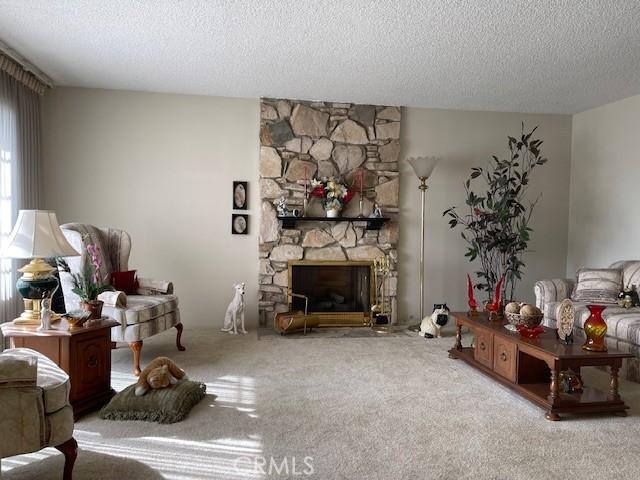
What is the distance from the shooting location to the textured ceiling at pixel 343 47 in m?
3.10

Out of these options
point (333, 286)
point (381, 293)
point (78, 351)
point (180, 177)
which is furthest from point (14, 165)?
point (381, 293)

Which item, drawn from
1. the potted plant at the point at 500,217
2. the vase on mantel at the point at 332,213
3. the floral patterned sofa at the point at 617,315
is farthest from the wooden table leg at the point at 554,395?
the vase on mantel at the point at 332,213

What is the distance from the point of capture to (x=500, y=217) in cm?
511

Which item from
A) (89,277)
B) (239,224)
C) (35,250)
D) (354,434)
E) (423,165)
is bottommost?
(354,434)

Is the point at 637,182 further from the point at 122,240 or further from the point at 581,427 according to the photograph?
the point at 122,240

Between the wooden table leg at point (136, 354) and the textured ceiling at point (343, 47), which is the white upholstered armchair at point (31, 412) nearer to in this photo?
the wooden table leg at point (136, 354)

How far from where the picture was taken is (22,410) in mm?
1860

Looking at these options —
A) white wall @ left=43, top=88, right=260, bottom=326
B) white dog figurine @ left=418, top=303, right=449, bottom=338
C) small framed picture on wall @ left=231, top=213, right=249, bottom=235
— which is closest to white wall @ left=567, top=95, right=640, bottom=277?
white dog figurine @ left=418, top=303, right=449, bottom=338

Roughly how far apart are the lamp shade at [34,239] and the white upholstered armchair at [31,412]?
101 centimetres

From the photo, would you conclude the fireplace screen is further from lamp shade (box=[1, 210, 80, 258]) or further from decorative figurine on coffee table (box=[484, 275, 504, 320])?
lamp shade (box=[1, 210, 80, 258])

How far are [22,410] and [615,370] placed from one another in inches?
124

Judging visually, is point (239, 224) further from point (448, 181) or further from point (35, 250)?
point (35, 250)

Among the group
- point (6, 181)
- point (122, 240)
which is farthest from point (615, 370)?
point (6, 181)

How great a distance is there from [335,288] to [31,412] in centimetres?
393
